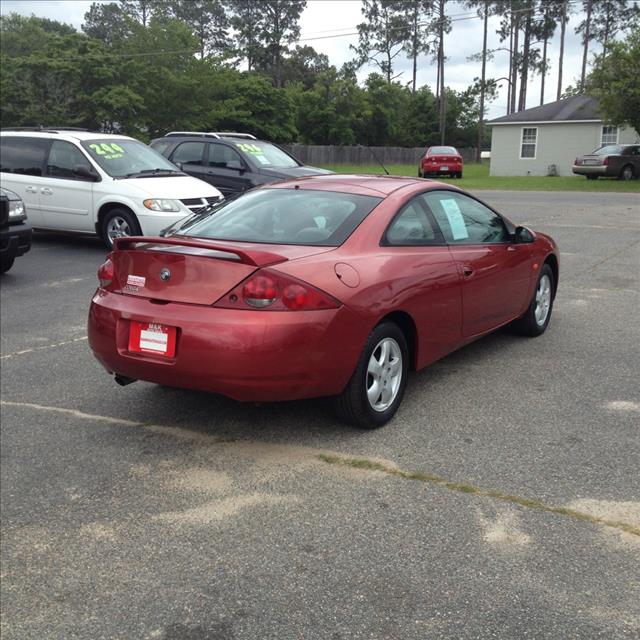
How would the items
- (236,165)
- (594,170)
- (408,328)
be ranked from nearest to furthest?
(408,328)
(236,165)
(594,170)

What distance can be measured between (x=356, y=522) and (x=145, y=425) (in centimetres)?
178

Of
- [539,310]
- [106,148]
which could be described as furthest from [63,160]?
[539,310]

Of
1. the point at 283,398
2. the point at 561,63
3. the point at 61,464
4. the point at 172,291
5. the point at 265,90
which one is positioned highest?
the point at 561,63

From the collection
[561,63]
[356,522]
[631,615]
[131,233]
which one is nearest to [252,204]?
[356,522]

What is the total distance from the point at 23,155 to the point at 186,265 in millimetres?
9023

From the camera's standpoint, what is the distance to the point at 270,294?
3.94m

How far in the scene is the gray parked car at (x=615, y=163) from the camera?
3170 cm

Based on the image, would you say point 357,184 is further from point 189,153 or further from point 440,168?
point 440,168

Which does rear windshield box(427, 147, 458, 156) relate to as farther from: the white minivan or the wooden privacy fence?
the white minivan

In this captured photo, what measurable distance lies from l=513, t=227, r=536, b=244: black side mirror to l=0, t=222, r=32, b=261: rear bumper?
6.15 metres

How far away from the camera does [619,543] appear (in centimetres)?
315

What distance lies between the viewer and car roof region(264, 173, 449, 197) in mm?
4996

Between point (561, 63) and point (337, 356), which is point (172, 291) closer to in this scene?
point (337, 356)

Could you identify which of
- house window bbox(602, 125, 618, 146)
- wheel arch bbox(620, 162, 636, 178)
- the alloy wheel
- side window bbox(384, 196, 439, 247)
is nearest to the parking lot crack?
the alloy wheel
